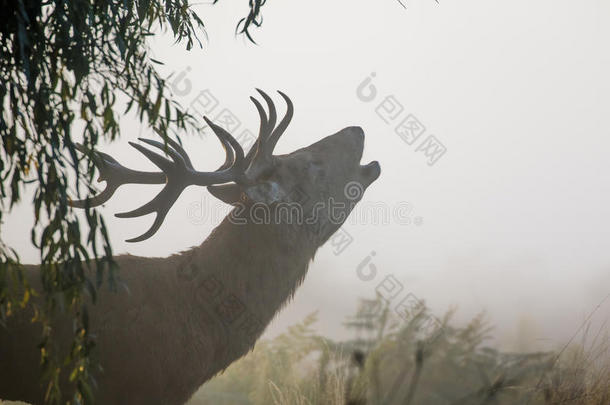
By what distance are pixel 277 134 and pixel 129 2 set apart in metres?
1.26

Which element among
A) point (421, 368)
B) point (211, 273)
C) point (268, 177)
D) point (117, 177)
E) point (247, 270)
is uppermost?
point (117, 177)

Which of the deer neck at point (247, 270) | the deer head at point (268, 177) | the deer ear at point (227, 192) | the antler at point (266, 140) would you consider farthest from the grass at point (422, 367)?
the antler at point (266, 140)

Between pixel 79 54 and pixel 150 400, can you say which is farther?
pixel 150 400

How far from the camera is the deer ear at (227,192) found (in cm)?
437

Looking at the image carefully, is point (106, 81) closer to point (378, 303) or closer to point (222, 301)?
point (222, 301)

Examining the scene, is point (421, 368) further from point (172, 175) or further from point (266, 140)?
point (172, 175)

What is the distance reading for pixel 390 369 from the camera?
5449 millimetres

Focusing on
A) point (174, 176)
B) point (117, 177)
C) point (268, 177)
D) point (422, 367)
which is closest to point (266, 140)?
point (268, 177)

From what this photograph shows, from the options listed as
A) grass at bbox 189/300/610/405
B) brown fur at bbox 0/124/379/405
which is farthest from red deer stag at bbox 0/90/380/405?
grass at bbox 189/300/610/405

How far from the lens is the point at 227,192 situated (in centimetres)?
439

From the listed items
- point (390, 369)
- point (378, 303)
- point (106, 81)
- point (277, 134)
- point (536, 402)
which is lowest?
point (536, 402)

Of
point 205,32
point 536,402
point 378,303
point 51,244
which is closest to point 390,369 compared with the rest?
point 378,303

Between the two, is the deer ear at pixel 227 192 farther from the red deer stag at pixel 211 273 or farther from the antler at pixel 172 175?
the antler at pixel 172 175

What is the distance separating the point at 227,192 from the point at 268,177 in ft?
1.09
